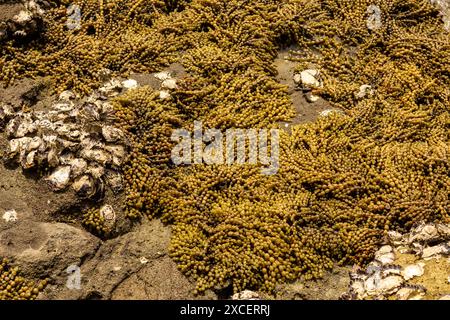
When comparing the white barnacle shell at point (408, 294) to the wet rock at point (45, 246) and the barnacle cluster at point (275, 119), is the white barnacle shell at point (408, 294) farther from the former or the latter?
the wet rock at point (45, 246)

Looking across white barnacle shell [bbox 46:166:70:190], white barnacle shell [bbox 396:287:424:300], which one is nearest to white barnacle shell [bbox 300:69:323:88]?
white barnacle shell [bbox 396:287:424:300]

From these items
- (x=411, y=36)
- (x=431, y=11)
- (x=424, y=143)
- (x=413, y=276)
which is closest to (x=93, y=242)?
(x=413, y=276)

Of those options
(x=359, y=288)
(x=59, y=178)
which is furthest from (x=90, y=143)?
(x=359, y=288)

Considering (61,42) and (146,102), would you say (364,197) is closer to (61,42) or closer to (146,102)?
(146,102)

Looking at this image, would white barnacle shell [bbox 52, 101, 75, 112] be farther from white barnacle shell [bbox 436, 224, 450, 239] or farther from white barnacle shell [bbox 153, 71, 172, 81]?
white barnacle shell [bbox 436, 224, 450, 239]

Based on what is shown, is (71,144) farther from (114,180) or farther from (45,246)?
(45,246)
